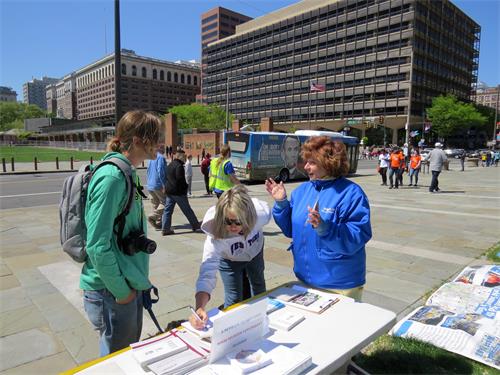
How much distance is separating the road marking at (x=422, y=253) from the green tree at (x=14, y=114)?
14650cm

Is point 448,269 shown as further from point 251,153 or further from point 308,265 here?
point 251,153

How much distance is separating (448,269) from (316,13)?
8735cm

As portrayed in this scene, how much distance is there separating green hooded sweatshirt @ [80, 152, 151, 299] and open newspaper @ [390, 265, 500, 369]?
2.60m

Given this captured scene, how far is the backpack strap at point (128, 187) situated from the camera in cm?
183

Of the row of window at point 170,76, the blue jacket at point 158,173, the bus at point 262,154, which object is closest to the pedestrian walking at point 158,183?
the blue jacket at point 158,173

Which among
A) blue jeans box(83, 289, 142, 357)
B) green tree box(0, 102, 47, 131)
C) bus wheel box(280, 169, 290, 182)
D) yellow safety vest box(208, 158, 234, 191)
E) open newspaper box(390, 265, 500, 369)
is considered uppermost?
green tree box(0, 102, 47, 131)

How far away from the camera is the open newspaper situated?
287cm

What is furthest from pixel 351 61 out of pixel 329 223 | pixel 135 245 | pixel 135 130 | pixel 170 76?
pixel 170 76

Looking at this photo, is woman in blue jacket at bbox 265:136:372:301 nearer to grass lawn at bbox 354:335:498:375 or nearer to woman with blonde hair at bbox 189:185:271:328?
woman with blonde hair at bbox 189:185:271:328

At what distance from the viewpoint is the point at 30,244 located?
668 centimetres

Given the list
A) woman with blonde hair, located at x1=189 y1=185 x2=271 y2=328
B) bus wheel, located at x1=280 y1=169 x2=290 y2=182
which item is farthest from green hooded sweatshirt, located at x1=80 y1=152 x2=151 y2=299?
bus wheel, located at x1=280 y1=169 x2=290 y2=182

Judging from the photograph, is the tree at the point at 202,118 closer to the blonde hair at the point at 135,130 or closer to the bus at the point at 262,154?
the bus at the point at 262,154

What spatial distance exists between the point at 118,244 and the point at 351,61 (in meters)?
80.8

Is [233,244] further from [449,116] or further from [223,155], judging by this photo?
[449,116]
